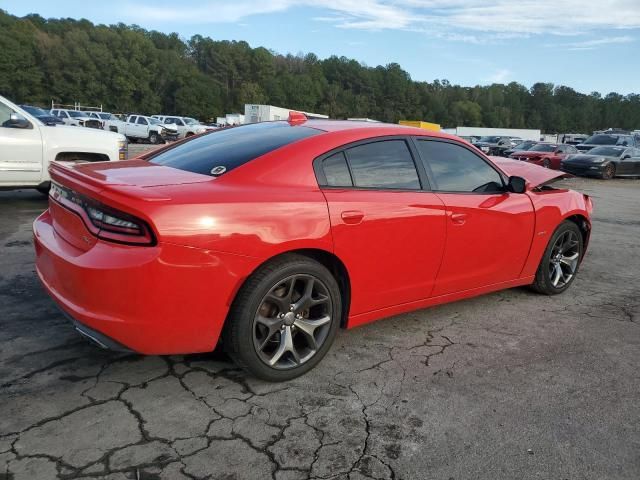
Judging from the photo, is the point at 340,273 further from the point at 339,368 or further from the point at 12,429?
the point at 12,429

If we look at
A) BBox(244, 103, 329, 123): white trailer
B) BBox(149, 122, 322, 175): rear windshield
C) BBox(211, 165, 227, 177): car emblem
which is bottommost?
BBox(211, 165, 227, 177): car emblem

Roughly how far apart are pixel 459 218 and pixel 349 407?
160 cm

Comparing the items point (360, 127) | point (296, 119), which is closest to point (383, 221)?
point (360, 127)

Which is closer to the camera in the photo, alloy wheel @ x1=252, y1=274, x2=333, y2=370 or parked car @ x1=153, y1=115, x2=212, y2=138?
alloy wheel @ x1=252, y1=274, x2=333, y2=370

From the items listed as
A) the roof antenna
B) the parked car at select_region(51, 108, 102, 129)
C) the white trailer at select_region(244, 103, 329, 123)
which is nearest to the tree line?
the parked car at select_region(51, 108, 102, 129)

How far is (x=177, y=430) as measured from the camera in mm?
2521

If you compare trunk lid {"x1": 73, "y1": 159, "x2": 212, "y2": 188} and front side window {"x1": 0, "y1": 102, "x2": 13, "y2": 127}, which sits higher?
front side window {"x1": 0, "y1": 102, "x2": 13, "y2": 127}

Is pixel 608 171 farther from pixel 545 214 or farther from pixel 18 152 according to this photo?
pixel 18 152

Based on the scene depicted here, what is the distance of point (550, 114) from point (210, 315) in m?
163

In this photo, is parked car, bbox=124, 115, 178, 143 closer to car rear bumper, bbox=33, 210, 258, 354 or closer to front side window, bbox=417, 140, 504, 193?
front side window, bbox=417, 140, 504, 193

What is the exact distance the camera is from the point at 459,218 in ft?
12.1

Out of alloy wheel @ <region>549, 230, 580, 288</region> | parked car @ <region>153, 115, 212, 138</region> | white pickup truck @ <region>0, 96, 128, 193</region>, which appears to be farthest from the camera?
parked car @ <region>153, 115, 212, 138</region>

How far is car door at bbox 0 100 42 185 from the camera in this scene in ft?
24.0

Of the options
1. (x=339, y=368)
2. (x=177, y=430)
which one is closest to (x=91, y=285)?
(x=177, y=430)
